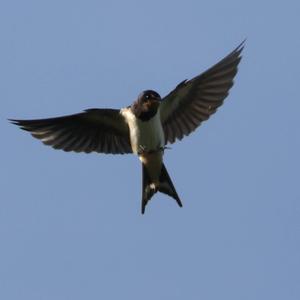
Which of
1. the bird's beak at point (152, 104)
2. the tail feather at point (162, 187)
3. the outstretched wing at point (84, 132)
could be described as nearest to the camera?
the bird's beak at point (152, 104)

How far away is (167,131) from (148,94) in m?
0.79

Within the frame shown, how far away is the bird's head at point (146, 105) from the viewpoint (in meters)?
7.97

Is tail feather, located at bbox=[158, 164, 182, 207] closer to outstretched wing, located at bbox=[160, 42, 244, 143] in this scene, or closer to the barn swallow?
the barn swallow

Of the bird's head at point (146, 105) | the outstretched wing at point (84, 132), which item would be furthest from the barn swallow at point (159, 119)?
the bird's head at point (146, 105)

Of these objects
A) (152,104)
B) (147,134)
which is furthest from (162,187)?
(152,104)

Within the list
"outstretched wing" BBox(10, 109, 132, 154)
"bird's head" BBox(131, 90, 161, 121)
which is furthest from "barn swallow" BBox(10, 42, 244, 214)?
"bird's head" BBox(131, 90, 161, 121)

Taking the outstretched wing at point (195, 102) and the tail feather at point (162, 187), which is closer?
the tail feather at point (162, 187)

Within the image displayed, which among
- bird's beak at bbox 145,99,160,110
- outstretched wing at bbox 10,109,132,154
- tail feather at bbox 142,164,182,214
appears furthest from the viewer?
outstretched wing at bbox 10,109,132,154

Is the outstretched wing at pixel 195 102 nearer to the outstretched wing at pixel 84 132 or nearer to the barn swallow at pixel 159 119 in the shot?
the barn swallow at pixel 159 119

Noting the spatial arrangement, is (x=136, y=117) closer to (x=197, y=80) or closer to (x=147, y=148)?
(x=147, y=148)

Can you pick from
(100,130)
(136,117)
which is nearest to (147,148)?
(136,117)

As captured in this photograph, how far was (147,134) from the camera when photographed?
26.2 ft

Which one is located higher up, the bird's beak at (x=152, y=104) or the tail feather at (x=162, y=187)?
the bird's beak at (x=152, y=104)

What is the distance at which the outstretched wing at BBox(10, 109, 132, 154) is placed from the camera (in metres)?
8.55
